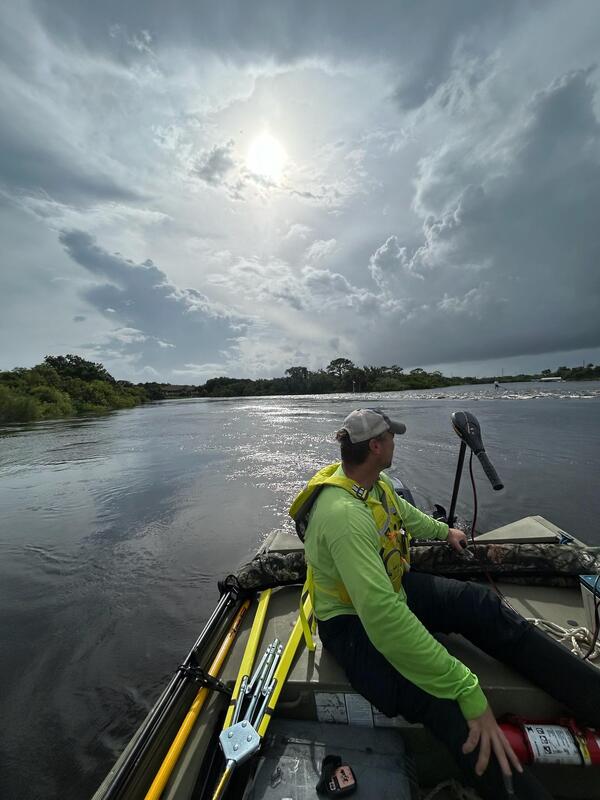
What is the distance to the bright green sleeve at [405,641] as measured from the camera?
5.44ft

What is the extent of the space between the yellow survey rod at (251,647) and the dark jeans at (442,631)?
1.88 ft

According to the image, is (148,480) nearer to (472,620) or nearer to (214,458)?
(214,458)

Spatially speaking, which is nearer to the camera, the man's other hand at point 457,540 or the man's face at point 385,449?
the man's face at point 385,449

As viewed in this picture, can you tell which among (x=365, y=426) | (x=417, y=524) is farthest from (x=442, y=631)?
(x=365, y=426)

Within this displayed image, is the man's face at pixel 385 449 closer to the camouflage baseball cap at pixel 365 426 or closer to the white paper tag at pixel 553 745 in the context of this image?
the camouflage baseball cap at pixel 365 426

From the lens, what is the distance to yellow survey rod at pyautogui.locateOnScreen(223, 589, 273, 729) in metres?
2.06

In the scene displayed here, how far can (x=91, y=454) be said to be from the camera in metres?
15.3

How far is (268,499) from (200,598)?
12.4 feet

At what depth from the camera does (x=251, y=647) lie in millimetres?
2475

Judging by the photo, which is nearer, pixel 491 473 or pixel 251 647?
pixel 251 647

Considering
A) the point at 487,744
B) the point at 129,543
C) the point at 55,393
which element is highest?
the point at 55,393

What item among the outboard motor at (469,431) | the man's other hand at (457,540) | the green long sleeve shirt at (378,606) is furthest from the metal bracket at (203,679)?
the outboard motor at (469,431)

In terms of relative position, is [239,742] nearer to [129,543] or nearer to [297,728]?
[297,728]

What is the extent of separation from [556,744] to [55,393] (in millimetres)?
52157
